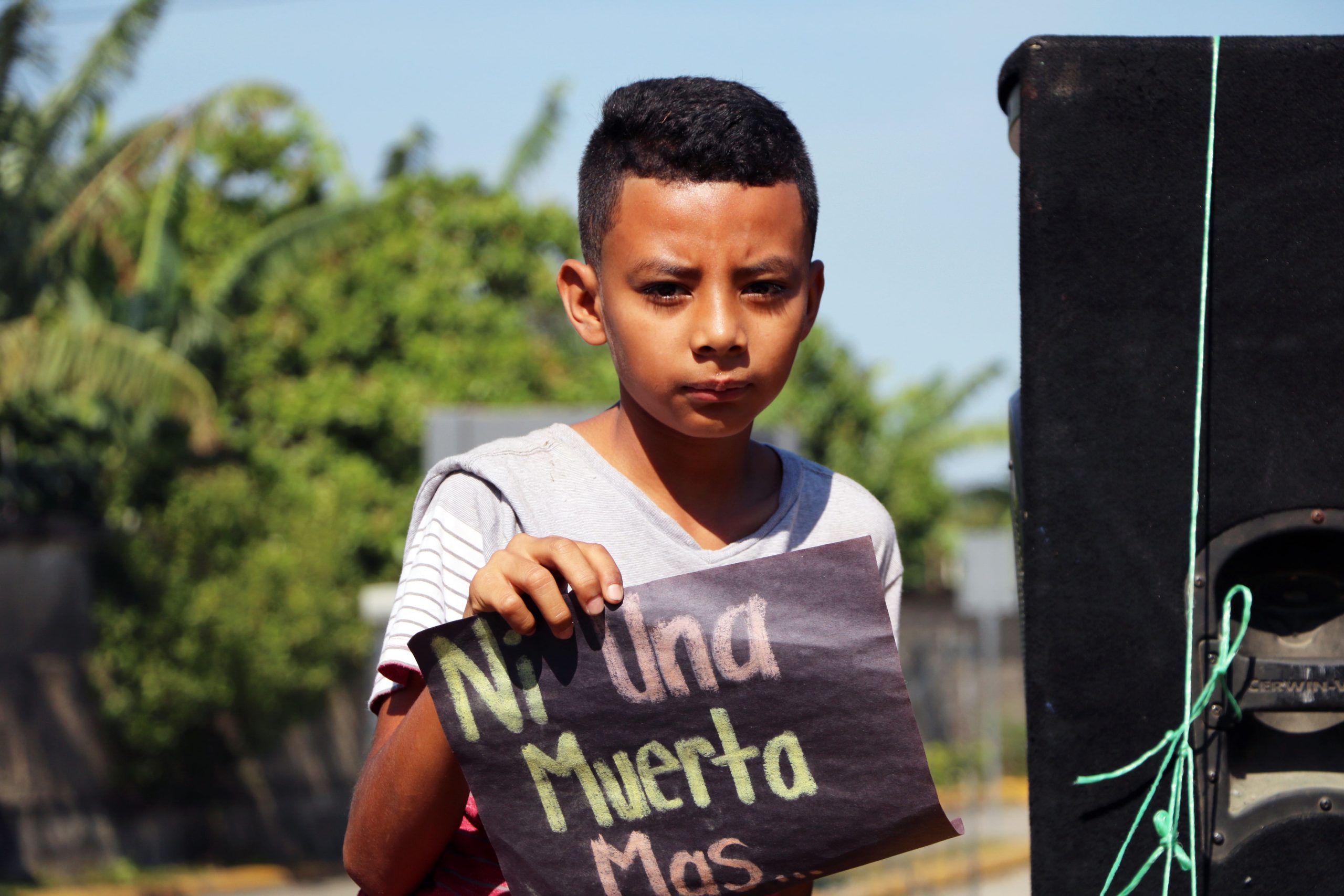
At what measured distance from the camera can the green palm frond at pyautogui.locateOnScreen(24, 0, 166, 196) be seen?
991cm

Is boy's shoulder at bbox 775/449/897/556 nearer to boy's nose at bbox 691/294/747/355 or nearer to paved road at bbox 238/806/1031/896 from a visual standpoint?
boy's nose at bbox 691/294/747/355

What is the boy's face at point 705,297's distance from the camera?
1456mm

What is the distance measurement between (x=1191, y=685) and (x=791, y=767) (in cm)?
39

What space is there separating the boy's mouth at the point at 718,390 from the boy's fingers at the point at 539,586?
0.28 meters

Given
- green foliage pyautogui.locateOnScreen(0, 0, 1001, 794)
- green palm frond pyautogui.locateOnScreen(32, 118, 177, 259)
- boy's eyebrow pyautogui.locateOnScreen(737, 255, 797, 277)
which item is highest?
boy's eyebrow pyautogui.locateOnScreen(737, 255, 797, 277)

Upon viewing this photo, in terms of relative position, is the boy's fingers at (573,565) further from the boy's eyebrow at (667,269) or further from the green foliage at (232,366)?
the green foliage at (232,366)

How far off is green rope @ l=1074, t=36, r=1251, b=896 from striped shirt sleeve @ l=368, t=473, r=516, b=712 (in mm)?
641

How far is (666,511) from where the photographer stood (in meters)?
1.62

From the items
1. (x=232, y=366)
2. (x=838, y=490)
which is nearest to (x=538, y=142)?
(x=232, y=366)

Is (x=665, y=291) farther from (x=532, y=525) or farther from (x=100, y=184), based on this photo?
(x=100, y=184)

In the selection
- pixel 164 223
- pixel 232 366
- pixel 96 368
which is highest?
pixel 164 223

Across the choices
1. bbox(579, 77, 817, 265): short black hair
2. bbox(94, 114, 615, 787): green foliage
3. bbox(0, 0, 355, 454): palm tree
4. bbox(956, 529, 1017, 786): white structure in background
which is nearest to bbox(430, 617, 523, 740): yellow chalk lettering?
bbox(579, 77, 817, 265): short black hair

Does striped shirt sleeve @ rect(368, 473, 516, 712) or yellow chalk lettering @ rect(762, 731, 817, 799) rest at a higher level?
striped shirt sleeve @ rect(368, 473, 516, 712)

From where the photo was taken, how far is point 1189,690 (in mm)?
1366
